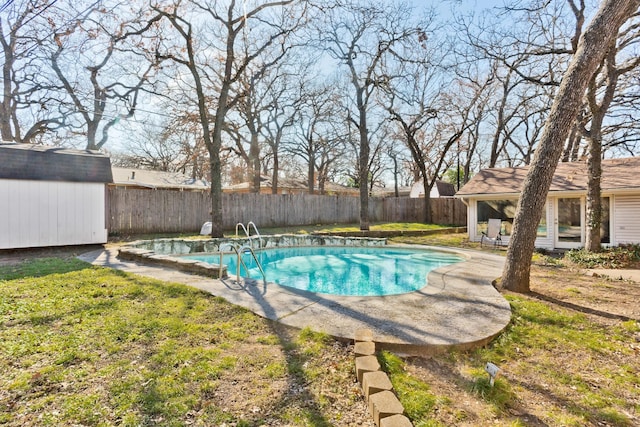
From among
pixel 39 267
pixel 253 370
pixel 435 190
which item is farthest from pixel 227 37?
pixel 435 190

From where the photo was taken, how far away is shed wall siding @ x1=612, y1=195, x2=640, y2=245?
29.7 ft

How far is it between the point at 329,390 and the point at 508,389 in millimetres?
1327

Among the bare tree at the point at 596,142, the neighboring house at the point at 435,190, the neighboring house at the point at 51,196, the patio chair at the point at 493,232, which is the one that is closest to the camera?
the neighboring house at the point at 51,196

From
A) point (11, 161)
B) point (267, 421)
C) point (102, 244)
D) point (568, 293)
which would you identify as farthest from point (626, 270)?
point (11, 161)

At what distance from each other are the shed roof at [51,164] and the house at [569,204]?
11.8 m

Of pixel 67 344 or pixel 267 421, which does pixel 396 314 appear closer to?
pixel 267 421

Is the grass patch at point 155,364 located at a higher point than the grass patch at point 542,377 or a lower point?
higher

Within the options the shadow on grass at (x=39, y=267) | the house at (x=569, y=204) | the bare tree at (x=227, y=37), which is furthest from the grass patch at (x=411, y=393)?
the house at (x=569, y=204)

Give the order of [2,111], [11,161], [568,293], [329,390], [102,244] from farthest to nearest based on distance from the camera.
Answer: [2,111], [102,244], [11,161], [568,293], [329,390]

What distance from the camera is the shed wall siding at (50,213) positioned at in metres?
7.37

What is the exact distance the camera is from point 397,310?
374 cm

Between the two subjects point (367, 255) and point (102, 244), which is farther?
point (367, 255)

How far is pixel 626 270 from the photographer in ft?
22.1

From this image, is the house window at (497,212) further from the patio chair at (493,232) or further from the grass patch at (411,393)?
the grass patch at (411,393)
